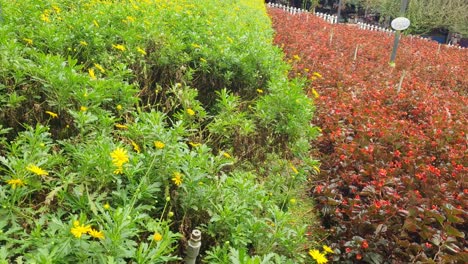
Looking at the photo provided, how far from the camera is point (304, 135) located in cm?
315

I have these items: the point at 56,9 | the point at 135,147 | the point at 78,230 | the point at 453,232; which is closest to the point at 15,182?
the point at 78,230

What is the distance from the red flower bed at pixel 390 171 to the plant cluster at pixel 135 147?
336 millimetres

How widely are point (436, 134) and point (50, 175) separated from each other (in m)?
3.35

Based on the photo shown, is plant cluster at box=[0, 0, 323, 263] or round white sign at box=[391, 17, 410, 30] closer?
plant cluster at box=[0, 0, 323, 263]

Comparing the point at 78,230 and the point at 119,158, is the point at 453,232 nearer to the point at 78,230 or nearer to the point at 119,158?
the point at 119,158

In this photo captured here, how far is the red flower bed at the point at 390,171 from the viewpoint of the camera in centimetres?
227

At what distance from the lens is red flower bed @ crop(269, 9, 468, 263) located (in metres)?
2.27

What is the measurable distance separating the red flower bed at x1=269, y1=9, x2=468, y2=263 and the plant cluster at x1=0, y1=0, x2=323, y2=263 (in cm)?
34

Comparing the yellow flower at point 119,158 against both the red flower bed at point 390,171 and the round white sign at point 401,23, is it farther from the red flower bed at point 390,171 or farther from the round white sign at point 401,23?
the round white sign at point 401,23

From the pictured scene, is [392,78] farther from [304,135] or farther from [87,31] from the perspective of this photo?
[87,31]

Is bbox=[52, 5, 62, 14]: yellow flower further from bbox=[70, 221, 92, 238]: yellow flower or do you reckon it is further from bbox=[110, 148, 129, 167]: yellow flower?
bbox=[70, 221, 92, 238]: yellow flower

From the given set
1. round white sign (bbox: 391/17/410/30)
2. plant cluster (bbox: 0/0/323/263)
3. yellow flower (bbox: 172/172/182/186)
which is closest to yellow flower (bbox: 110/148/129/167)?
plant cluster (bbox: 0/0/323/263)

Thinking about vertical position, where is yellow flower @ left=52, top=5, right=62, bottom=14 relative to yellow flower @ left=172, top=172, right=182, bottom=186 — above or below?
above

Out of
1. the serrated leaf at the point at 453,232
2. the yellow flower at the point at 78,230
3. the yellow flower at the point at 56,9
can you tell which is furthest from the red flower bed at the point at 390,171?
the yellow flower at the point at 56,9
